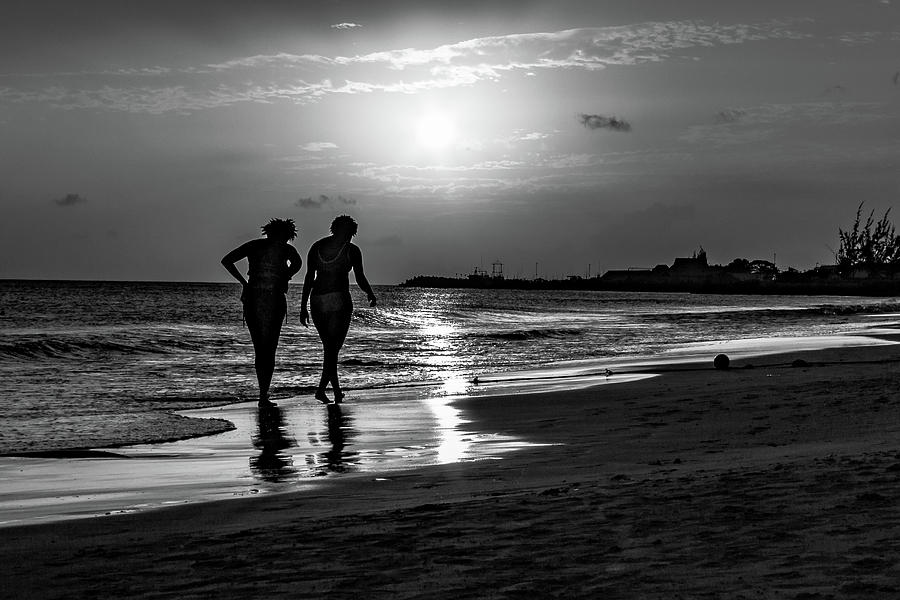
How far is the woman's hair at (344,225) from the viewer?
36.6 ft

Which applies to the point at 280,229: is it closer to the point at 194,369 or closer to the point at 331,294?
the point at 331,294

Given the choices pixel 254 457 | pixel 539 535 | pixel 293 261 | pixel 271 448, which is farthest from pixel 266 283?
pixel 539 535

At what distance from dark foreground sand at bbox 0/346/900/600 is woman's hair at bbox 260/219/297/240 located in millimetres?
5222

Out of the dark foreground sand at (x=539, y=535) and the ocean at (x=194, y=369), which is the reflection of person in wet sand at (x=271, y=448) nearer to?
the ocean at (x=194, y=369)

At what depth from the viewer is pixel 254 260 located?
36.3 feet

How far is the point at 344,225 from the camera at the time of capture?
36.5ft

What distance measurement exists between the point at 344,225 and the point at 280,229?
2.50ft

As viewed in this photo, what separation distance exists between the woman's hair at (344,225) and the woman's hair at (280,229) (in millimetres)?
505

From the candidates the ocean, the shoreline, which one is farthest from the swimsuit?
the ocean

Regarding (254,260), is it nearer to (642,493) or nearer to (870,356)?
(642,493)

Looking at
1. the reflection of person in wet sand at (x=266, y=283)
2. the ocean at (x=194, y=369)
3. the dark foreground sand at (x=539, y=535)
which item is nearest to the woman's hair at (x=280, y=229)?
the reflection of person in wet sand at (x=266, y=283)

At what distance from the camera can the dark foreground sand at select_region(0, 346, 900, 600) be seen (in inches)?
134

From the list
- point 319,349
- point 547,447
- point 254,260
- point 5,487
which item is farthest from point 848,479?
point 319,349

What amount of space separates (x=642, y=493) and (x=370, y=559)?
5.56ft
